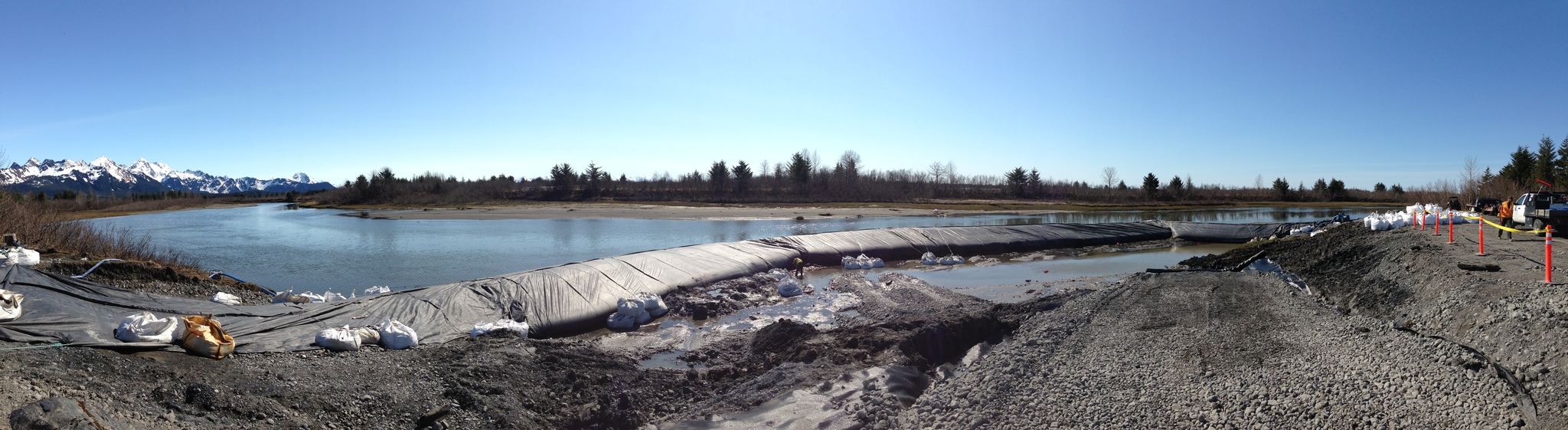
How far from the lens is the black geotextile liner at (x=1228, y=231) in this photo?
70.5 feet

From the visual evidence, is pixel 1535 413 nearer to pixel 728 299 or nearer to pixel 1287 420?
pixel 1287 420

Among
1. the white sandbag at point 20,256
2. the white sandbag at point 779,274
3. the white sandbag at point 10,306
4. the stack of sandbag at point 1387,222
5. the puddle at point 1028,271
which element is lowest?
the puddle at point 1028,271

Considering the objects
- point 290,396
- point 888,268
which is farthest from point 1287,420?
point 888,268

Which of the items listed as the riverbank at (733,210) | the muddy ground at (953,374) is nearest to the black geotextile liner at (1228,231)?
the muddy ground at (953,374)

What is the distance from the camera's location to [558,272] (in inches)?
366

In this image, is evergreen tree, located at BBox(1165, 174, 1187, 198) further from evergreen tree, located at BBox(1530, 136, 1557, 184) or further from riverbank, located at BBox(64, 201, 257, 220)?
riverbank, located at BBox(64, 201, 257, 220)

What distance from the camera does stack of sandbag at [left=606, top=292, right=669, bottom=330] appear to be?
870 cm

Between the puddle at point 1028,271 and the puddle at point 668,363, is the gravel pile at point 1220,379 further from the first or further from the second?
the puddle at point 1028,271

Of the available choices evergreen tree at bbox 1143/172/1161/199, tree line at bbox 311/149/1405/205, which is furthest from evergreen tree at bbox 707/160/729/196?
evergreen tree at bbox 1143/172/1161/199

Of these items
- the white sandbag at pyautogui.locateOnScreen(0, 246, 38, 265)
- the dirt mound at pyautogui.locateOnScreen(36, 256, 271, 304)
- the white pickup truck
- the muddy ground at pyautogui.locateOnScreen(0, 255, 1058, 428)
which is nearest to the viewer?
the muddy ground at pyautogui.locateOnScreen(0, 255, 1058, 428)

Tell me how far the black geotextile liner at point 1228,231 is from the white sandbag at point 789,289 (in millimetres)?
16454

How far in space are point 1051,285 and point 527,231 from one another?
69.3 ft

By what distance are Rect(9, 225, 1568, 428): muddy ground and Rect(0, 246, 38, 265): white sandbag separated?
5.36 m

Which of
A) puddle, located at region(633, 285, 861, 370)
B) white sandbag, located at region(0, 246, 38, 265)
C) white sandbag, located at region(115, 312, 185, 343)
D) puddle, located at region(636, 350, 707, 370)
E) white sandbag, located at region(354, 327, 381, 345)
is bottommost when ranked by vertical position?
puddle, located at region(636, 350, 707, 370)
